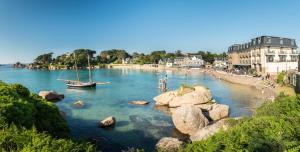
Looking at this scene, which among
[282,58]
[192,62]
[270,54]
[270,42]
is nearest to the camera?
[270,54]

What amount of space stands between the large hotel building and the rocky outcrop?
191ft

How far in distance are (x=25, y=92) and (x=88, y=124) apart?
1135 cm

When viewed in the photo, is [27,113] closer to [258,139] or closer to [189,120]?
[258,139]

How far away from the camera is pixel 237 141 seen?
41.1 feet

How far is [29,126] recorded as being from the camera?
58.6 feet

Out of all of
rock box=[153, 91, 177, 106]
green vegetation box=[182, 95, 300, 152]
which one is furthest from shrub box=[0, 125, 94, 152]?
rock box=[153, 91, 177, 106]

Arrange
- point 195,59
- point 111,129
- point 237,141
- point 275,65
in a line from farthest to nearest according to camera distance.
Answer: point 195,59 → point 275,65 → point 111,129 → point 237,141

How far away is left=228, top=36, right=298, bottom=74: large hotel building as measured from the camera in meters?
95.3

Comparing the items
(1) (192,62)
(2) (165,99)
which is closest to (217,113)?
(2) (165,99)

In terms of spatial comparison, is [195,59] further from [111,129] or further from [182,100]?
[111,129]

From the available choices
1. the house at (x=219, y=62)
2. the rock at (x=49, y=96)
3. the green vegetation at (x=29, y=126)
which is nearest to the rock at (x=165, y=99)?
the rock at (x=49, y=96)

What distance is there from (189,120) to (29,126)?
686 inches

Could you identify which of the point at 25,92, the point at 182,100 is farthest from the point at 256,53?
the point at 25,92

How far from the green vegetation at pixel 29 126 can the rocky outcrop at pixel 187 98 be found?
2354 cm
